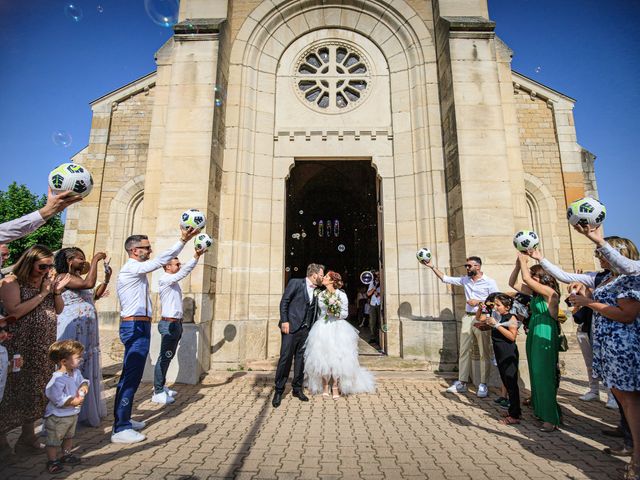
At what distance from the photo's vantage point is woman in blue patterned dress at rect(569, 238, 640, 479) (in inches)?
104

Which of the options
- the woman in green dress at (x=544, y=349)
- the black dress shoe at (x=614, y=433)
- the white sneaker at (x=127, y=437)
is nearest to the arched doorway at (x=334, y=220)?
the woman in green dress at (x=544, y=349)

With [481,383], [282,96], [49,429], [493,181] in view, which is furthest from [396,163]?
[49,429]

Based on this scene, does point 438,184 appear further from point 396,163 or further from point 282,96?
point 282,96

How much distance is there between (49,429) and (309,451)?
7.42 feet

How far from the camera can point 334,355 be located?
16.0 ft

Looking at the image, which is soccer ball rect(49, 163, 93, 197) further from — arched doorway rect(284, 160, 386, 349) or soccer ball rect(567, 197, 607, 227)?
arched doorway rect(284, 160, 386, 349)

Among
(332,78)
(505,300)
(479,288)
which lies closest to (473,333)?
(479,288)

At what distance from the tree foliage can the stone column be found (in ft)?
83.4

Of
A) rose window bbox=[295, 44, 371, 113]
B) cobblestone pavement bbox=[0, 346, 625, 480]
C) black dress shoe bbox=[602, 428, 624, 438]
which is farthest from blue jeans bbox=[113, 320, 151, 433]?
rose window bbox=[295, 44, 371, 113]

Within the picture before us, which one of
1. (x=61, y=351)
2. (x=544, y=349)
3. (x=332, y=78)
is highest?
(x=332, y=78)

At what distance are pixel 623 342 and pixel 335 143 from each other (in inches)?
250

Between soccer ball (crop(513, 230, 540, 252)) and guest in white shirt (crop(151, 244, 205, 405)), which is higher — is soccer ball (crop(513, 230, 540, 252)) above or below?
above

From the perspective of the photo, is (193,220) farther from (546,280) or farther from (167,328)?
(546,280)

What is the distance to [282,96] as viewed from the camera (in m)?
8.15
